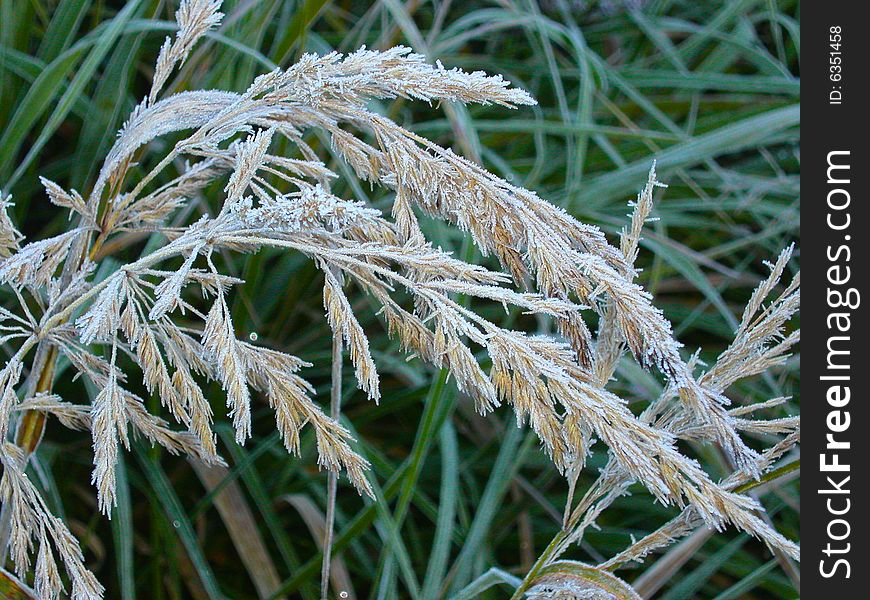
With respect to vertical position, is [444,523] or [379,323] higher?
[379,323]

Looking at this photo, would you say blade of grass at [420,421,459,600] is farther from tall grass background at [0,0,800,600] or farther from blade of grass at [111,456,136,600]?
blade of grass at [111,456,136,600]

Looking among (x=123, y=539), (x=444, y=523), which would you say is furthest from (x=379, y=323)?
(x=123, y=539)

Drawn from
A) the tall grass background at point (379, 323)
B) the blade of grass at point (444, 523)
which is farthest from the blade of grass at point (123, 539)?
the blade of grass at point (444, 523)

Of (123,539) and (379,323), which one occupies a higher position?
(379,323)

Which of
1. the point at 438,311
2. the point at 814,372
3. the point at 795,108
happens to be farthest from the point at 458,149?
the point at 438,311

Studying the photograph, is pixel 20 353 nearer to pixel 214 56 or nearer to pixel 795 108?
pixel 214 56

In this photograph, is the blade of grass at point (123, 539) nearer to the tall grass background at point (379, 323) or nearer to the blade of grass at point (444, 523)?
the tall grass background at point (379, 323)

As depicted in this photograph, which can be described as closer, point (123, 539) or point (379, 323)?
point (123, 539)

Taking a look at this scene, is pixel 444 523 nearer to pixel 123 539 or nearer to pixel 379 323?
pixel 123 539

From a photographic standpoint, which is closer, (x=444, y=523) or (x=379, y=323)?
(x=444, y=523)
